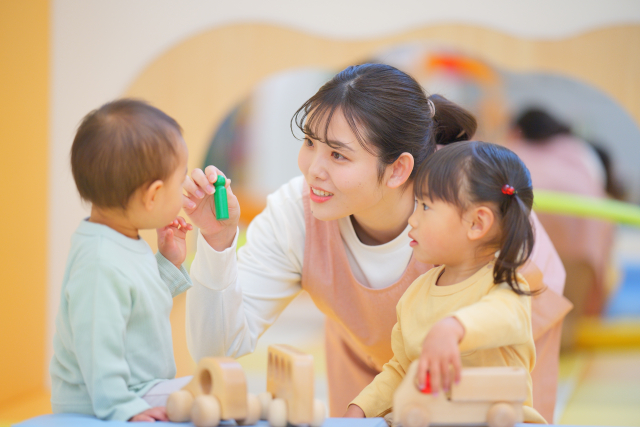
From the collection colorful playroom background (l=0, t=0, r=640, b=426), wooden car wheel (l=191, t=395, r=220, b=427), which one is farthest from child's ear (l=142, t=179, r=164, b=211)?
colorful playroom background (l=0, t=0, r=640, b=426)

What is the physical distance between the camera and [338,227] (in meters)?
1.27

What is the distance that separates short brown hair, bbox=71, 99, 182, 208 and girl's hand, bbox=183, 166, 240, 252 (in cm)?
29

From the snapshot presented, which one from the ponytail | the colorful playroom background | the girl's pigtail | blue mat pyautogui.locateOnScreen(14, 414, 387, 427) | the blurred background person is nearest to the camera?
blue mat pyautogui.locateOnScreen(14, 414, 387, 427)

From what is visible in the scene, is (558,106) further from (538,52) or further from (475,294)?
(475,294)

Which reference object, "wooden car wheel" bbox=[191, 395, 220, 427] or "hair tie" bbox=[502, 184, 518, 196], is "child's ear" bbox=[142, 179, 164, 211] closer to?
"wooden car wheel" bbox=[191, 395, 220, 427]

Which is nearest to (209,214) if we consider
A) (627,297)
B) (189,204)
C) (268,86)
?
(189,204)

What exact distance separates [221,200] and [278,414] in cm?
40

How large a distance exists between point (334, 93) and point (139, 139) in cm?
45

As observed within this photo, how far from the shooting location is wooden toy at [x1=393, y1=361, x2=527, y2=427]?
0.76 m

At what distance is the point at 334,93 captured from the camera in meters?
1.13

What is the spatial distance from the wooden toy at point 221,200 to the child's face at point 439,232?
31 cm

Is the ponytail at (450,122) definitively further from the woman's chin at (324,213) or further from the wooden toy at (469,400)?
the wooden toy at (469,400)

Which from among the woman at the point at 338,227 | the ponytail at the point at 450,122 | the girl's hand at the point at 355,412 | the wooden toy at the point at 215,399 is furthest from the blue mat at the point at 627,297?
the wooden toy at the point at 215,399

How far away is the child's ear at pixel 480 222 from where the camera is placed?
2.91 ft
